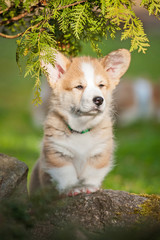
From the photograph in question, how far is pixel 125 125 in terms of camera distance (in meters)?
9.55

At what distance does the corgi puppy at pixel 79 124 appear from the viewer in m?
3.02

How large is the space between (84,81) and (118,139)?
526cm

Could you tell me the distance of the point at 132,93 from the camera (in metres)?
9.77

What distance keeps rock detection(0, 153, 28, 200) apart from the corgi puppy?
0.21 metres

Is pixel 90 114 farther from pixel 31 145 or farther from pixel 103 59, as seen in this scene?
pixel 31 145

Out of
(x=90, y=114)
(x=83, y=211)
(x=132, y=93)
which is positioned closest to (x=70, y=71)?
(x=90, y=114)

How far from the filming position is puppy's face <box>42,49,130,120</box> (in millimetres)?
3016

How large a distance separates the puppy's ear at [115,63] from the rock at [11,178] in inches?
46.7

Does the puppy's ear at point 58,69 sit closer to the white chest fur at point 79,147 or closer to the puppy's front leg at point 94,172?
the white chest fur at point 79,147

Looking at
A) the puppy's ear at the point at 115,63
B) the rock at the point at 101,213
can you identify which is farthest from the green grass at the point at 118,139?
the rock at the point at 101,213

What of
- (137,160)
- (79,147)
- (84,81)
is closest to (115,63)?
(84,81)

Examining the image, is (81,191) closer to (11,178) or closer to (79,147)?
(79,147)

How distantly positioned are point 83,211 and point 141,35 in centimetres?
131

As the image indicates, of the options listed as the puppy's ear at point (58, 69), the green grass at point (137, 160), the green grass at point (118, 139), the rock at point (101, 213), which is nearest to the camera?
the rock at point (101, 213)
